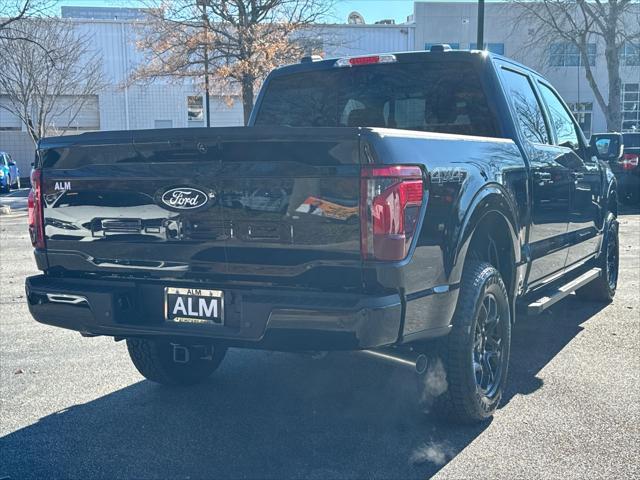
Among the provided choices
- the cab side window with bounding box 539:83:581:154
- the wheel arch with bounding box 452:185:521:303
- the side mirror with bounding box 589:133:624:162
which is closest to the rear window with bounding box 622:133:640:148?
the side mirror with bounding box 589:133:624:162

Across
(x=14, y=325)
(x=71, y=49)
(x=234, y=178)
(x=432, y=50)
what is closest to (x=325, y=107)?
(x=432, y=50)

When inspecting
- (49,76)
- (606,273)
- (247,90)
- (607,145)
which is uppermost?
(49,76)

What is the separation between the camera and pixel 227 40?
22.5m

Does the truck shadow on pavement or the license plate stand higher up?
the license plate

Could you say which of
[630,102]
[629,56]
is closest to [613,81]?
[629,56]

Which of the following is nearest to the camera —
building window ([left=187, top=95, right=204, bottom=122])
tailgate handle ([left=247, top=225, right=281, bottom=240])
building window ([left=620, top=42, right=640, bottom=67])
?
tailgate handle ([left=247, top=225, right=281, bottom=240])

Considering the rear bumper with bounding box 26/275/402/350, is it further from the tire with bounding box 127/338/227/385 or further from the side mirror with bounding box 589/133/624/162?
the side mirror with bounding box 589/133/624/162

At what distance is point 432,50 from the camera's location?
468 cm

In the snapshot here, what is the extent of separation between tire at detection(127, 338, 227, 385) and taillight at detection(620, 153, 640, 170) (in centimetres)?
1418

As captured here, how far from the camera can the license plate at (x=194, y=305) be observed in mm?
3232

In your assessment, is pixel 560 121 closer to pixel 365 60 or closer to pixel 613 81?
pixel 365 60

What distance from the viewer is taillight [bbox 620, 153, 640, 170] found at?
1623 centimetres

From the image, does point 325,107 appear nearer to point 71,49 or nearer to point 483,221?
point 483,221

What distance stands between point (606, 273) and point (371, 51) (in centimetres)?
3228
